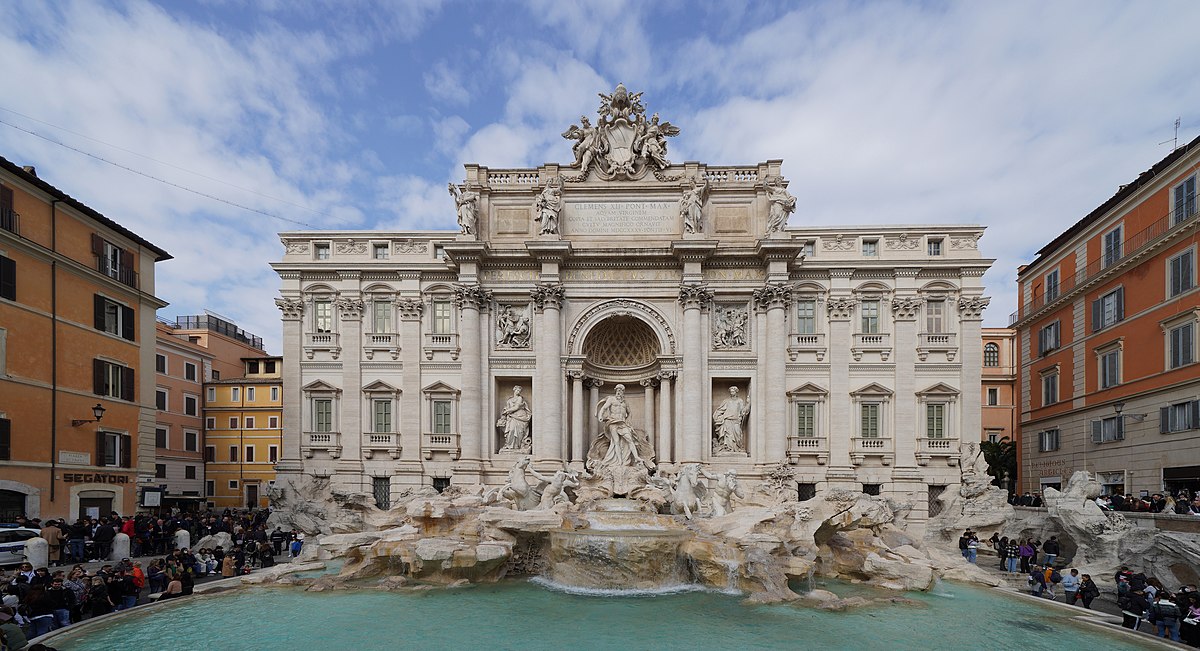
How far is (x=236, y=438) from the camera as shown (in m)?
40.4

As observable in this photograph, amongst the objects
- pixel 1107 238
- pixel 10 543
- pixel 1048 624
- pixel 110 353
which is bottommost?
pixel 1048 624

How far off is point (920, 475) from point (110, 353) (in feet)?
110

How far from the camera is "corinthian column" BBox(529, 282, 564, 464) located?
26031 mm

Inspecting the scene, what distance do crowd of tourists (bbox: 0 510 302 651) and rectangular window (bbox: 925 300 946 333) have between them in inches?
1054

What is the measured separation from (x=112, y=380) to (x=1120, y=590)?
33.5 metres

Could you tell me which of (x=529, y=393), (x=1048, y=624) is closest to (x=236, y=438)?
(x=529, y=393)

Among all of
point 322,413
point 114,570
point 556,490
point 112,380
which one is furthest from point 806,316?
point 112,380

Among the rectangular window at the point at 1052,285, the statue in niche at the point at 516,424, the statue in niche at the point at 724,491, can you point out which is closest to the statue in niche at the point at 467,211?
the statue in niche at the point at 516,424

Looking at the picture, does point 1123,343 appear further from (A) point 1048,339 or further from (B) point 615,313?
(B) point 615,313

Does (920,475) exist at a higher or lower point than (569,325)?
lower

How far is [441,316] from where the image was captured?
28.0 m

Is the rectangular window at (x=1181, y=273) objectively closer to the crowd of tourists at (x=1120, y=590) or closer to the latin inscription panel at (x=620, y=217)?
the crowd of tourists at (x=1120, y=590)

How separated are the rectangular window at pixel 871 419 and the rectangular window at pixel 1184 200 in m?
12.2

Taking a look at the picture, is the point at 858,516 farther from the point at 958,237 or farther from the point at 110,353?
the point at 110,353
